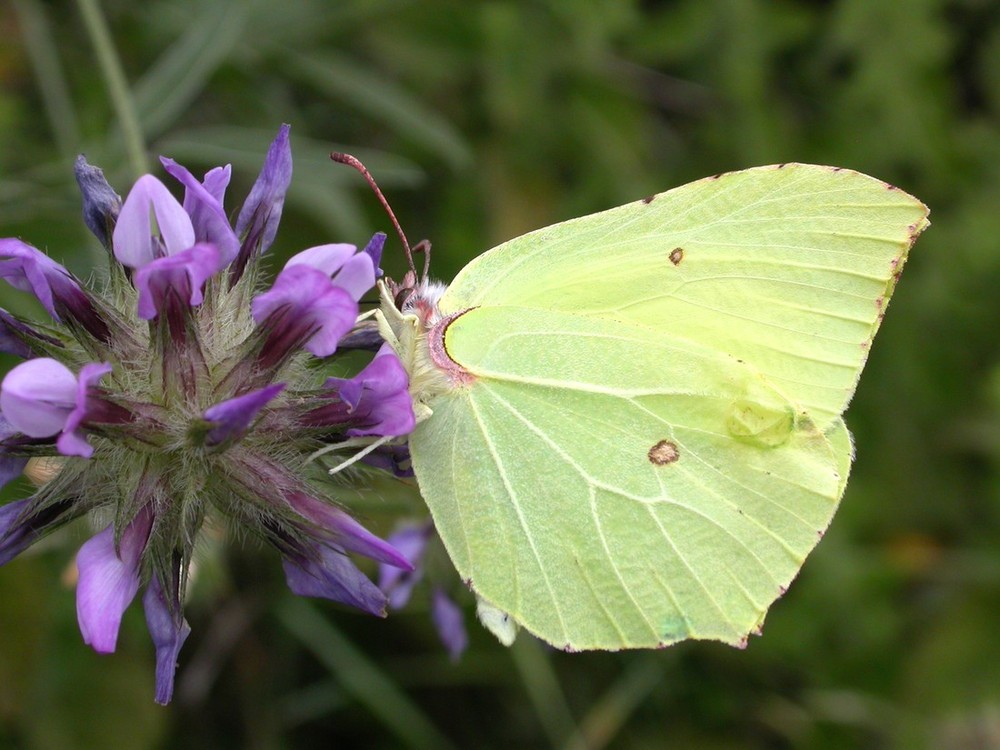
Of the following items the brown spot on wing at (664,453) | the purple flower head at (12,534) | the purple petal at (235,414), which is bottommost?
the brown spot on wing at (664,453)

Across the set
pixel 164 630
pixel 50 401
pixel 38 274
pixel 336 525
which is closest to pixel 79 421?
pixel 50 401

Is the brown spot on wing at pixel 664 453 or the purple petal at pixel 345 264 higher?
the purple petal at pixel 345 264

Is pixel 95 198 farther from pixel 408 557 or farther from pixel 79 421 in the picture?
pixel 408 557

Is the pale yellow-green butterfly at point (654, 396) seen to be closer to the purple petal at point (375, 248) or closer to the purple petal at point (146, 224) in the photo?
the purple petal at point (375, 248)

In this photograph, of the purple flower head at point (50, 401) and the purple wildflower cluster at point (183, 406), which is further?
the purple wildflower cluster at point (183, 406)

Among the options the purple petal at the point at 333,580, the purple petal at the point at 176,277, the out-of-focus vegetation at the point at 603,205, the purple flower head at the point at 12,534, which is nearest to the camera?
the purple petal at the point at 176,277

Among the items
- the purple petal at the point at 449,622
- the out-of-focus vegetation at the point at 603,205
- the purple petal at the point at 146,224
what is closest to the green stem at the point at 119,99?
the out-of-focus vegetation at the point at 603,205

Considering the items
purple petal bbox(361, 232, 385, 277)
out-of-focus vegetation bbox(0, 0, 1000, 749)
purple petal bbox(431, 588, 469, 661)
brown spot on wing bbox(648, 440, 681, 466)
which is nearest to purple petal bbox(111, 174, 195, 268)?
purple petal bbox(361, 232, 385, 277)

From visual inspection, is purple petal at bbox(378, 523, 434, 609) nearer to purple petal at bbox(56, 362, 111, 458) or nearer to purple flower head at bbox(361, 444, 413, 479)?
purple flower head at bbox(361, 444, 413, 479)
